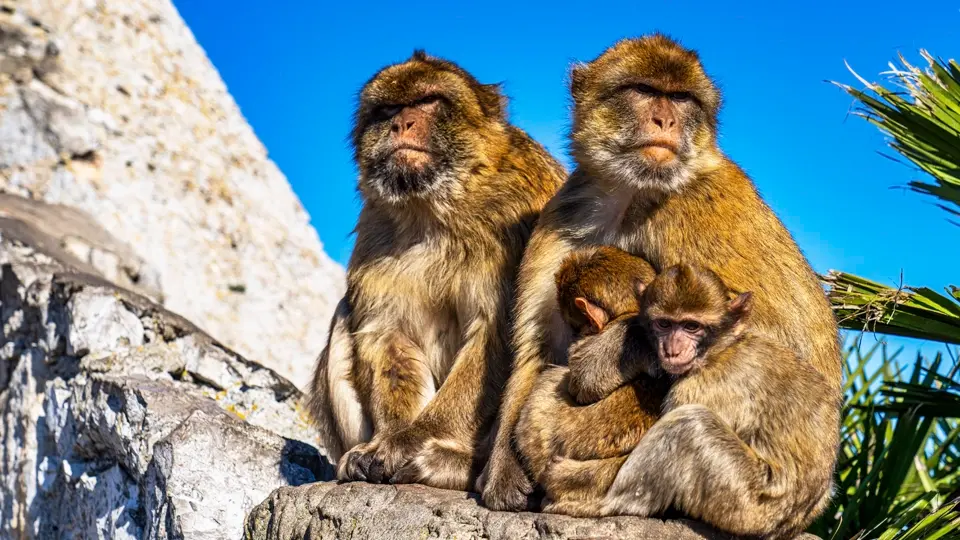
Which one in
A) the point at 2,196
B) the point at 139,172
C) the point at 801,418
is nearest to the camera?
the point at 801,418

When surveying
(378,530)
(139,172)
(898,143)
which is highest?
(139,172)

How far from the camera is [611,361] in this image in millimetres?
4168

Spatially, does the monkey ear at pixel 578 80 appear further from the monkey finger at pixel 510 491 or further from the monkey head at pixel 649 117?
the monkey finger at pixel 510 491

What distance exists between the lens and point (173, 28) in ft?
56.0

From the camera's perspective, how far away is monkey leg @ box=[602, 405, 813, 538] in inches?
150

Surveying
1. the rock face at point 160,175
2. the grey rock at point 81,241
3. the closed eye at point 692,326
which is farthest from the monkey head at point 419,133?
the rock face at point 160,175

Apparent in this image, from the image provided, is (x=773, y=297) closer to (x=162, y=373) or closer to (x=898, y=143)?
(x=898, y=143)

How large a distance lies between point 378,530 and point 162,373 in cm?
256

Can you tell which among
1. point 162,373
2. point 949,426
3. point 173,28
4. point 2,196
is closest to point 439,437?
point 162,373

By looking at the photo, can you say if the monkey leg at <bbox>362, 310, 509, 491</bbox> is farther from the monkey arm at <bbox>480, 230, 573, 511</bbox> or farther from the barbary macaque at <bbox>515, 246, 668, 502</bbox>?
the barbary macaque at <bbox>515, 246, 668, 502</bbox>

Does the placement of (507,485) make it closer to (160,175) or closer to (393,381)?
(393,381)

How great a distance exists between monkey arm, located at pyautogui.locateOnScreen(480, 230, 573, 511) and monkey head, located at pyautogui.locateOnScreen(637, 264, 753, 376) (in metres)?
0.71

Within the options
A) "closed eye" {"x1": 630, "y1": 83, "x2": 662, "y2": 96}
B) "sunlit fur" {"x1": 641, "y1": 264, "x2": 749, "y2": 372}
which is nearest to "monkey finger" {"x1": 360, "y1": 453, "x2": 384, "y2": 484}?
"sunlit fur" {"x1": 641, "y1": 264, "x2": 749, "y2": 372}

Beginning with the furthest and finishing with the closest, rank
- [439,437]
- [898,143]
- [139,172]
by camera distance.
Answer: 1. [139,172]
2. [898,143]
3. [439,437]
